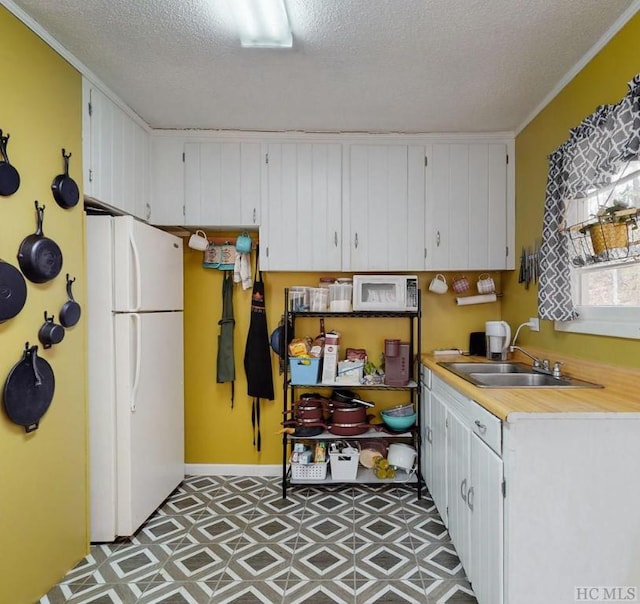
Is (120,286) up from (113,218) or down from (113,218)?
down

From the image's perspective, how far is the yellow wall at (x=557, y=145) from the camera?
1.73 meters

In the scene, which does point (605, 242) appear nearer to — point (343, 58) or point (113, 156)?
point (343, 58)

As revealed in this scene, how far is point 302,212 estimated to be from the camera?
2.87m

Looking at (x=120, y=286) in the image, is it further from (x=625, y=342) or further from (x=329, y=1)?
(x=625, y=342)

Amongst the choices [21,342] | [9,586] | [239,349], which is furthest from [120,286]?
[9,586]

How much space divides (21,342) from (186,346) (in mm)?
1523

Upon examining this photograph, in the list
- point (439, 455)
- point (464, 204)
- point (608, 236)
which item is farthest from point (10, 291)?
point (464, 204)

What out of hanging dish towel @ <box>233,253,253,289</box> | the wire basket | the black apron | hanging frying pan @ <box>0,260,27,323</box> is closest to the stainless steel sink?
the wire basket

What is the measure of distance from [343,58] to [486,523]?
2124mm

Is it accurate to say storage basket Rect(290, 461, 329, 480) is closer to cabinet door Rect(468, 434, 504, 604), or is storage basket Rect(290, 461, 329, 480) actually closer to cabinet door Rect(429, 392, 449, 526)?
cabinet door Rect(429, 392, 449, 526)

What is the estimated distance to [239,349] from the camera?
10.4 ft

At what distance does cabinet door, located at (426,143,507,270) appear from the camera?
2848 mm

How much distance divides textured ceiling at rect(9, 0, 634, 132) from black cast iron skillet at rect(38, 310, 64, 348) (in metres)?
1.30

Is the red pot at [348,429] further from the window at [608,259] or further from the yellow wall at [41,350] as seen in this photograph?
the yellow wall at [41,350]
